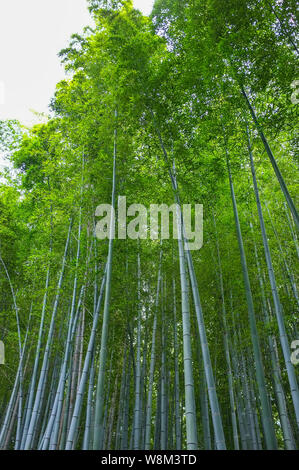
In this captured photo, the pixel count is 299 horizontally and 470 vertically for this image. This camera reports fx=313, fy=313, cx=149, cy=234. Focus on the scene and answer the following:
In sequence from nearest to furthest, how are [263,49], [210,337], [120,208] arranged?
[263,49] < [120,208] < [210,337]

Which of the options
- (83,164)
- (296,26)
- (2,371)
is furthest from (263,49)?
(2,371)

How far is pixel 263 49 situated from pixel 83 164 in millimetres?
3116

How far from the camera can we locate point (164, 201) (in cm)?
563

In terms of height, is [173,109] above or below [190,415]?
above

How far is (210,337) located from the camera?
684 centimetres

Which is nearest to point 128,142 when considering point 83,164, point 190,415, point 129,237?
point 83,164

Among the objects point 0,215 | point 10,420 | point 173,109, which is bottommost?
point 10,420

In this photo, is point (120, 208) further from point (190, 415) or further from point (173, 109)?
point (190, 415)

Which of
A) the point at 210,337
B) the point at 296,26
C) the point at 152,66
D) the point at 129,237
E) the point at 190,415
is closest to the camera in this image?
the point at 190,415

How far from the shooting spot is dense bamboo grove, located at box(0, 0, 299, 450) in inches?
137

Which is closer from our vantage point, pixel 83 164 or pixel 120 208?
pixel 120 208

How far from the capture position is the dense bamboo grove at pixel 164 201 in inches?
137

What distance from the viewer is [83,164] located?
17.4ft

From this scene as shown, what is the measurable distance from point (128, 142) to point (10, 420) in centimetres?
608
